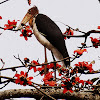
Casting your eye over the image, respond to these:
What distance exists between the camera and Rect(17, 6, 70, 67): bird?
7.50ft

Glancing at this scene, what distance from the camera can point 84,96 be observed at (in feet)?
5.39

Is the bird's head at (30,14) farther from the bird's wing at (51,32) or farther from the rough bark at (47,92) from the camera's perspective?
the rough bark at (47,92)

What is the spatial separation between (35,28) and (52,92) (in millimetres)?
924

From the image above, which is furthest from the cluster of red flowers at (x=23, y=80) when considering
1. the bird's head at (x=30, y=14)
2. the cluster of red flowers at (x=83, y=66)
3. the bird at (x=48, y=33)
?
the bird's head at (x=30, y=14)

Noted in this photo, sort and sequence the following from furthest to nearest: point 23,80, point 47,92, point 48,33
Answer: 1. point 48,33
2. point 47,92
3. point 23,80

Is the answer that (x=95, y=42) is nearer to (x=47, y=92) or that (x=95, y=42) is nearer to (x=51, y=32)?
(x=47, y=92)

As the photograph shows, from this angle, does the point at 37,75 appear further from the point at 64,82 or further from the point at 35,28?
the point at 35,28

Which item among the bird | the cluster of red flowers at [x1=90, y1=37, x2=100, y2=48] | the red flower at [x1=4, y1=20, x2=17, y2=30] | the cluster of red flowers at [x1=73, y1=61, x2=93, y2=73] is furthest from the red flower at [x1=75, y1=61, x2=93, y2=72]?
the bird

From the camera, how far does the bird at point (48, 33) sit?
7.50 ft

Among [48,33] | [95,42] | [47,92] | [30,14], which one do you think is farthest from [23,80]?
[30,14]

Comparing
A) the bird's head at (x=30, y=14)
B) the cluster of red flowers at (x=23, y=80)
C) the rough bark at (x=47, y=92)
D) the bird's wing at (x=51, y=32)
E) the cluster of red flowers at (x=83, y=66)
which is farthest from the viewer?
the bird's head at (x=30, y=14)

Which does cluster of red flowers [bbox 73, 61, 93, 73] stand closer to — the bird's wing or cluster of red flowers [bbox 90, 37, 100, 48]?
cluster of red flowers [bbox 90, 37, 100, 48]

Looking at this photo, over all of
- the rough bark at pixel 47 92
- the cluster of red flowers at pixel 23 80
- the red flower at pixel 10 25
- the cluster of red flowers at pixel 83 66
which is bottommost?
the rough bark at pixel 47 92

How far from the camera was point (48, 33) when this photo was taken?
236cm
